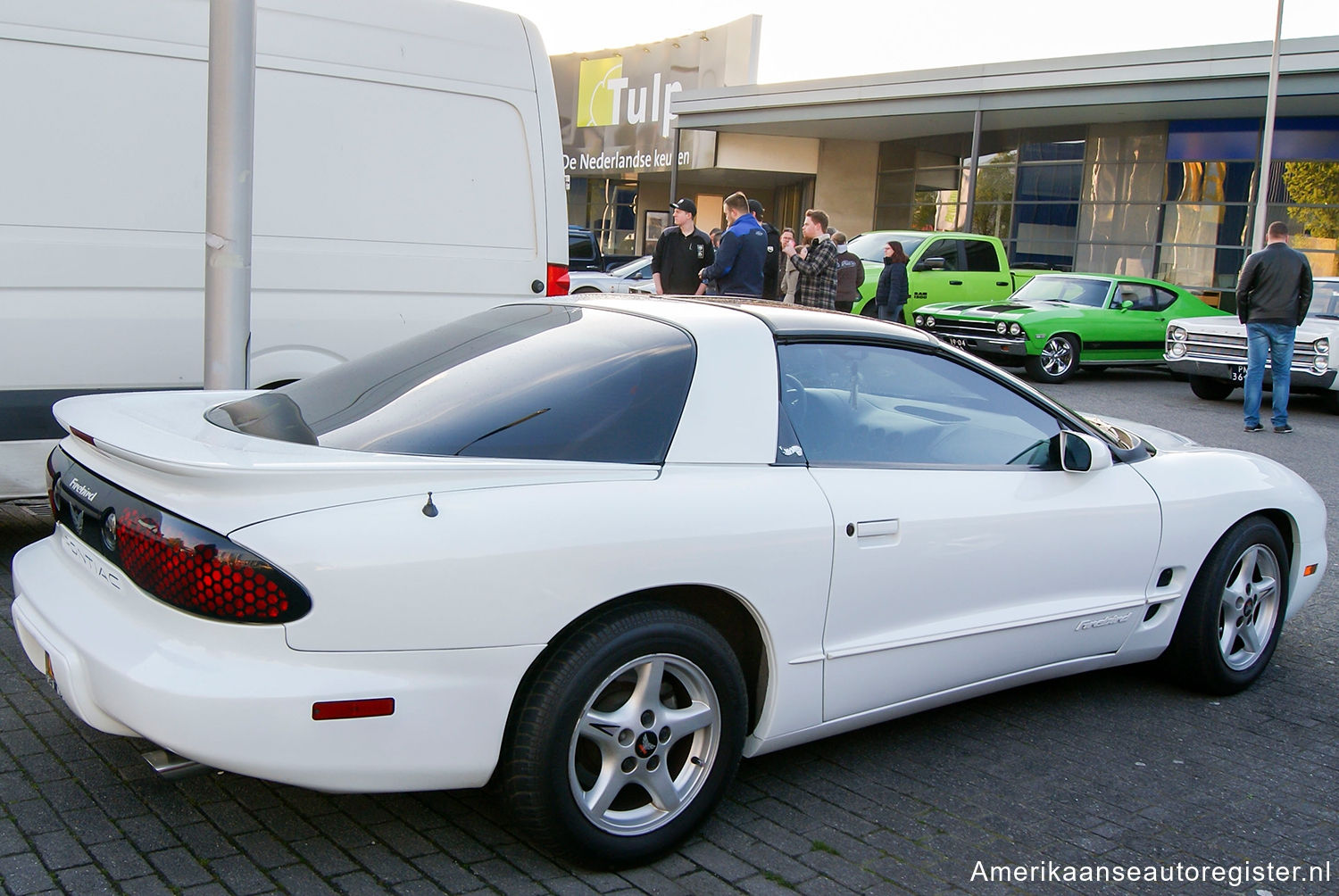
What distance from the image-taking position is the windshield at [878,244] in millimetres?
17750

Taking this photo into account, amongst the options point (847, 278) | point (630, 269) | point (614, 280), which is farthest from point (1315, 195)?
point (847, 278)

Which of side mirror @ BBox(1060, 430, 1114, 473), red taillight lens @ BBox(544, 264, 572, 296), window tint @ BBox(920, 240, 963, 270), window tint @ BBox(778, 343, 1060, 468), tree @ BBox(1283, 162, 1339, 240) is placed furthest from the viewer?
tree @ BBox(1283, 162, 1339, 240)

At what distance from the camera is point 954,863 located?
3.20 meters

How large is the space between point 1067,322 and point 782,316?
512 inches

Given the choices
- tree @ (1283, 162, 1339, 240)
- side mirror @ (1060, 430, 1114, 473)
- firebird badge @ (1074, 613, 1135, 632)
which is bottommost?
firebird badge @ (1074, 613, 1135, 632)

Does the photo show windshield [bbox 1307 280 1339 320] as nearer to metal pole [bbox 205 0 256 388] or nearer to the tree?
the tree

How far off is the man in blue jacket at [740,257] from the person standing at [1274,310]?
492cm

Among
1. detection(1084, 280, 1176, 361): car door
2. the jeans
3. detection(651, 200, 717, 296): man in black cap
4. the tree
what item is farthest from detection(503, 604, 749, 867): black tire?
the tree

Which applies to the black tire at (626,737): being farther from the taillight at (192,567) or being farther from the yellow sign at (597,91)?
the yellow sign at (597,91)

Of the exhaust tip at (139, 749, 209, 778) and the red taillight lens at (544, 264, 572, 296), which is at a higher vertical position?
the red taillight lens at (544, 264, 572, 296)

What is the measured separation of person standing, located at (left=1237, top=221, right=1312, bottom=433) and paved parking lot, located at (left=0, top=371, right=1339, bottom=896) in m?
8.34

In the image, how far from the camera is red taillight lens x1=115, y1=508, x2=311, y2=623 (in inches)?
104

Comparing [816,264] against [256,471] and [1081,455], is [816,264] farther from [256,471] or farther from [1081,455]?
[256,471]

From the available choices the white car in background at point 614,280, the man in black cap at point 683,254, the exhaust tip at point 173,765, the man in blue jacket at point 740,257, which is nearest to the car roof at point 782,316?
the exhaust tip at point 173,765
